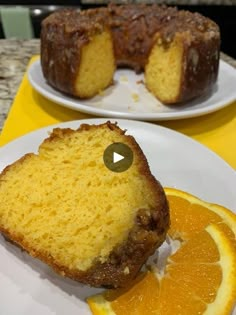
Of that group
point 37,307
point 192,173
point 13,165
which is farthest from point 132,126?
point 37,307

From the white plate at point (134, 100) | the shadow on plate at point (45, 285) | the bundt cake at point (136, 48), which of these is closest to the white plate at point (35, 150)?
the shadow on plate at point (45, 285)

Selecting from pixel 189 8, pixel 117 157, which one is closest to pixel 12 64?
pixel 117 157

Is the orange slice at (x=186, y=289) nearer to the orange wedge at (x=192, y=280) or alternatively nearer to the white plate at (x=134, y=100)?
the orange wedge at (x=192, y=280)

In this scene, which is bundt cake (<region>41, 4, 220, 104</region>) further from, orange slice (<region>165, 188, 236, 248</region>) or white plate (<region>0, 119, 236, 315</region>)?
orange slice (<region>165, 188, 236, 248</region>)

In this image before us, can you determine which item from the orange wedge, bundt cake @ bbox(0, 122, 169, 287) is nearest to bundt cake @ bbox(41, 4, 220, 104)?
bundt cake @ bbox(0, 122, 169, 287)

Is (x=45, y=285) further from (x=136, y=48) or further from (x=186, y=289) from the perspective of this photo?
(x=136, y=48)

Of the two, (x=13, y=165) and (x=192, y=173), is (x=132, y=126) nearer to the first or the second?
(x=192, y=173)
